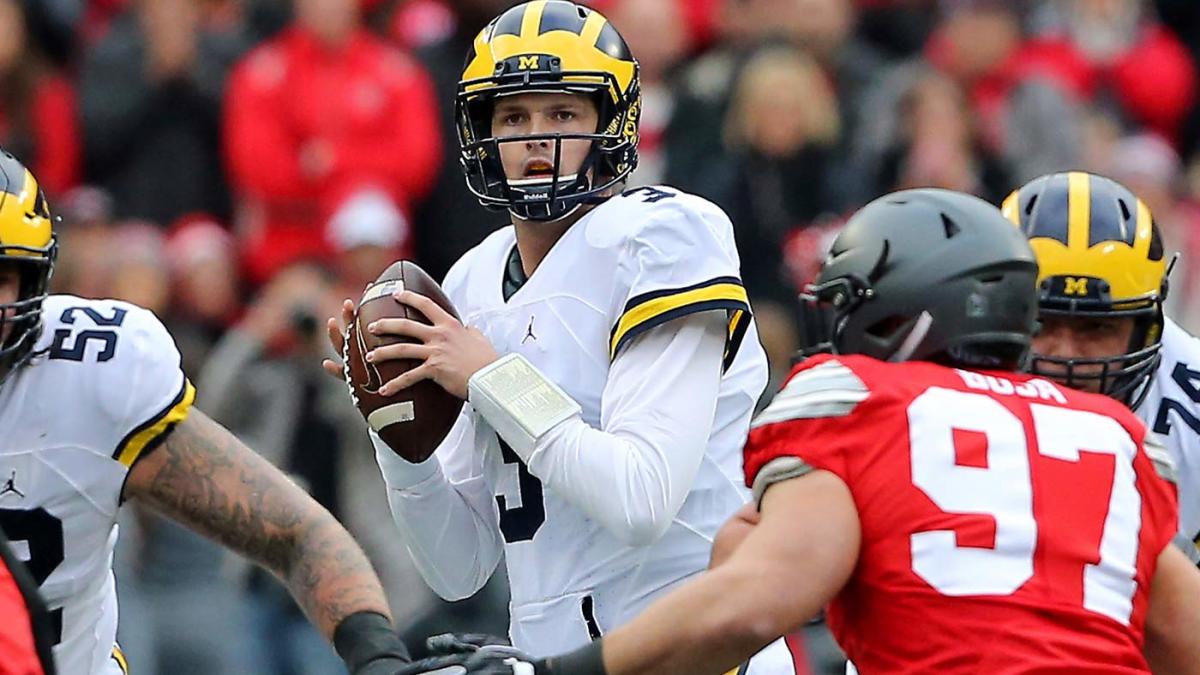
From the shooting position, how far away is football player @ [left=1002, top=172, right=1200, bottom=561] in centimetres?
444

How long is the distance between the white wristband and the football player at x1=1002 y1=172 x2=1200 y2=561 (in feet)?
3.68

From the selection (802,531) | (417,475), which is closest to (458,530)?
(417,475)

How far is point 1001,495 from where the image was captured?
3.21 metres

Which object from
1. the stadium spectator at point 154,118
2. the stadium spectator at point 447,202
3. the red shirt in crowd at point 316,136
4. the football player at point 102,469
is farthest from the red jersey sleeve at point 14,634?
the stadium spectator at point 154,118

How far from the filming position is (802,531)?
10.3ft

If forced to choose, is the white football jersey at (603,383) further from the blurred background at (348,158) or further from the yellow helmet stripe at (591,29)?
the blurred background at (348,158)

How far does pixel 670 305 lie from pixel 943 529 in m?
0.87

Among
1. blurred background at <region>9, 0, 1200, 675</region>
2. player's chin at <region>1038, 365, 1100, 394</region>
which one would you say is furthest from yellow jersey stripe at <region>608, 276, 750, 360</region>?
blurred background at <region>9, 0, 1200, 675</region>

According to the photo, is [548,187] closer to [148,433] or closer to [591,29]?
[591,29]

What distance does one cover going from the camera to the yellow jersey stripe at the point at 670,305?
389cm

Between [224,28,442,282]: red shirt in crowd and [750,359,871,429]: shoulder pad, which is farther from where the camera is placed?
[224,28,442,282]: red shirt in crowd

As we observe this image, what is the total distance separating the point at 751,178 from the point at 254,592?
261 centimetres

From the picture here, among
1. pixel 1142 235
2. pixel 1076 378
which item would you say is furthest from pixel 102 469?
pixel 1142 235

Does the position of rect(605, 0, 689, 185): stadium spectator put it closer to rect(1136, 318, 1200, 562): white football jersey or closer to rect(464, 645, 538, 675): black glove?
rect(1136, 318, 1200, 562): white football jersey
